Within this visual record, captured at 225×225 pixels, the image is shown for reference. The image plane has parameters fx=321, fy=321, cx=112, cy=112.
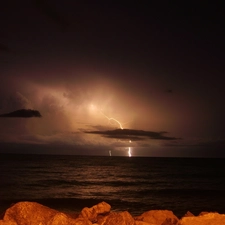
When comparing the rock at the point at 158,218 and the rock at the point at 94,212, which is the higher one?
the rock at the point at 94,212

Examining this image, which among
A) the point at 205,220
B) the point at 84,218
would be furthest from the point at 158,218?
the point at 84,218

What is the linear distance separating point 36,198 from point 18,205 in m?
27.1

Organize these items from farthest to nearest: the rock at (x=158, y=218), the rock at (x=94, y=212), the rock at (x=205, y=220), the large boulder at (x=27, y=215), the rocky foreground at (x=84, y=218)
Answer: the rock at (x=158, y=218) → the rock at (x=94, y=212) → the large boulder at (x=27, y=215) → the rock at (x=205, y=220) → the rocky foreground at (x=84, y=218)

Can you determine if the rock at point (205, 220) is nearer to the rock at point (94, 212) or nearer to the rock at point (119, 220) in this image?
the rock at point (119, 220)

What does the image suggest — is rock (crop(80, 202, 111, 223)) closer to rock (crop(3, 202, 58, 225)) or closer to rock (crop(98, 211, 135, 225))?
rock (crop(3, 202, 58, 225))

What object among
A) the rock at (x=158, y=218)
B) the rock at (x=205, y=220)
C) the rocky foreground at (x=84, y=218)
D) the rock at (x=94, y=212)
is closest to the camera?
the rocky foreground at (x=84, y=218)

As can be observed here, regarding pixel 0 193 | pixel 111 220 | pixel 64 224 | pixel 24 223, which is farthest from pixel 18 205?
pixel 0 193

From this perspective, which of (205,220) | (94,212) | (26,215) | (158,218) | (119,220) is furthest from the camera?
(158,218)

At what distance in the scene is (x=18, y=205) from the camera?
30.8ft

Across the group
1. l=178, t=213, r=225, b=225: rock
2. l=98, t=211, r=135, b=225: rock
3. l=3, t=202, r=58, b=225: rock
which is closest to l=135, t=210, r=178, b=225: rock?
l=178, t=213, r=225, b=225: rock

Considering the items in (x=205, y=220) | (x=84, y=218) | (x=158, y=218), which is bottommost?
(x=158, y=218)

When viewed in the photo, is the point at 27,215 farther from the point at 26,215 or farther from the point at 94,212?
the point at 94,212

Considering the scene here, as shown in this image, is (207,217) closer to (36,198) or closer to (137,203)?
(137,203)

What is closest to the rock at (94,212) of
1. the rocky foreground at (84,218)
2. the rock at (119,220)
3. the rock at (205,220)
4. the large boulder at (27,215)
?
the rocky foreground at (84,218)
